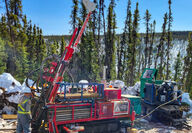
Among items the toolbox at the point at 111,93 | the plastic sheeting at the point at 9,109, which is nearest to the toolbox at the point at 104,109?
the toolbox at the point at 111,93

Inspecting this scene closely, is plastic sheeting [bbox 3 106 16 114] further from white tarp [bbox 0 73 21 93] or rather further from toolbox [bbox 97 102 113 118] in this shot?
toolbox [bbox 97 102 113 118]

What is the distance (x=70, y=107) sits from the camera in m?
6.93

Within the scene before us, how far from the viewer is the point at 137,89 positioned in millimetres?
16297

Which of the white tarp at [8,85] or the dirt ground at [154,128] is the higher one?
the white tarp at [8,85]

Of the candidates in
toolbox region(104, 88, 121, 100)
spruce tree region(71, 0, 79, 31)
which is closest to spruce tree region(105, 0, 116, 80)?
spruce tree region(71, 0, 79, 31)

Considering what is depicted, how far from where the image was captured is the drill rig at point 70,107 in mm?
6785

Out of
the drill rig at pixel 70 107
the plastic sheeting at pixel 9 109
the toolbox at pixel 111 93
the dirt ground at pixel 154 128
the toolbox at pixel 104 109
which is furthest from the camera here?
the plastic sheeting at pixel 9 109

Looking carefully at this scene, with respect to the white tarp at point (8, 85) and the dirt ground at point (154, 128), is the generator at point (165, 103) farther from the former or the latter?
the white tarp at point (8, 85)

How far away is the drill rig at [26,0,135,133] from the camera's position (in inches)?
267

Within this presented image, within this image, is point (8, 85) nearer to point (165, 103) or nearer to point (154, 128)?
point (154, 128)

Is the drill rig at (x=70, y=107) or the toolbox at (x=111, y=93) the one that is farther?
the toolbox at (x=111, y=93)

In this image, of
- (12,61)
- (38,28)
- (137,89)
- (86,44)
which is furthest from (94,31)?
(38,28)

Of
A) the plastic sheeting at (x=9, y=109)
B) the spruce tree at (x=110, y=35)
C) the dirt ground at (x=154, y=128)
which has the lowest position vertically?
the dirt ground at (x=154, y=128)

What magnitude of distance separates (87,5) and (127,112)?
16.6 ft
